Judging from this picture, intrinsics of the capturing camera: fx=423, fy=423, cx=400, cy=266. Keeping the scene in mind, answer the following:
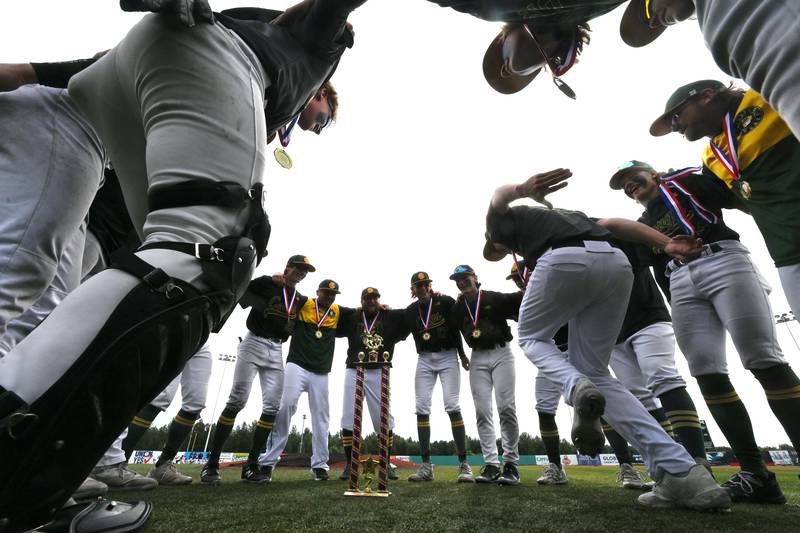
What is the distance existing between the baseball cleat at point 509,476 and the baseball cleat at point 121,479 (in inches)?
123

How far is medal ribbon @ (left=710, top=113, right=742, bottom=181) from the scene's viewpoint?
250cm

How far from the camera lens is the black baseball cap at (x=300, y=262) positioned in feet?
20.9

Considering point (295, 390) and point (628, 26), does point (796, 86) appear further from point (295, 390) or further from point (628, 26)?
point (295, 390)

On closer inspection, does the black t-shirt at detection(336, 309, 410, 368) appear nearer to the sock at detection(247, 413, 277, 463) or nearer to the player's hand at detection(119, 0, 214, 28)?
the sock at detection(247, 413, 277, 463)

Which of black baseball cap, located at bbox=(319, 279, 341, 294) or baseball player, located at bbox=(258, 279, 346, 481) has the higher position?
black baseball cap, located at bbox=(319, 279, 341, 294)

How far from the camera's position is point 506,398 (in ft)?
17.7

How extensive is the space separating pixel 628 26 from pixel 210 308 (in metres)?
2.24

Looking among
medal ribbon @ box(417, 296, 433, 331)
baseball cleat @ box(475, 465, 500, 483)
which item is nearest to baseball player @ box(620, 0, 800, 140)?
baseball cleat @ box(475, 465, 500, 483)

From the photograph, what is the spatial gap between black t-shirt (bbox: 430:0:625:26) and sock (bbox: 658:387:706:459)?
3043 mm

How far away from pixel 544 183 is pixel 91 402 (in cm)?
236

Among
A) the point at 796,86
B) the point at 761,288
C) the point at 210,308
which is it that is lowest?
the point at 210,308

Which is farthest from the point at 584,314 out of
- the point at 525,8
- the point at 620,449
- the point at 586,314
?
the point at 620,449

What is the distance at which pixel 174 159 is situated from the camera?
890 mm

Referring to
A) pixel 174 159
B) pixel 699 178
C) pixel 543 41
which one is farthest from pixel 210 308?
pixel 699 178
